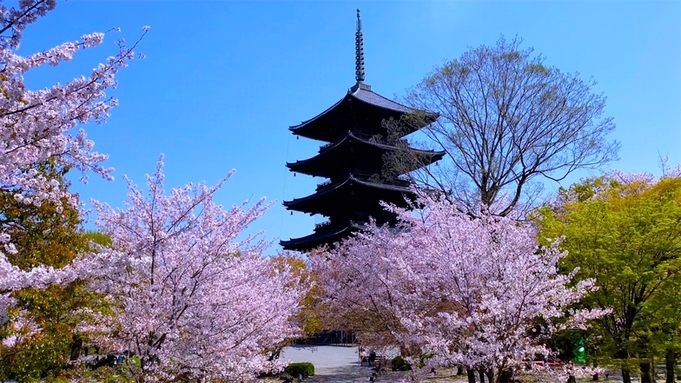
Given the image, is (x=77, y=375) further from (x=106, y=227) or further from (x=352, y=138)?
(x=352, y=138)

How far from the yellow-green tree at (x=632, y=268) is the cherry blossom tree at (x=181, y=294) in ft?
17.1

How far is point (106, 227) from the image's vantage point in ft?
22.9

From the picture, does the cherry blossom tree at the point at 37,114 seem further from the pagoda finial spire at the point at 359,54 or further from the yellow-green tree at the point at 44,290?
the pagoda finial spire at the point at 359,54

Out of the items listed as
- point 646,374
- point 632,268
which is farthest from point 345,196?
point 632,268

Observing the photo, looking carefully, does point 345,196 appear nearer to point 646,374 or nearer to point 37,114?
point 646,374

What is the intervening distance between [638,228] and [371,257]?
17.8 feet

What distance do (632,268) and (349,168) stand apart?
21268mm

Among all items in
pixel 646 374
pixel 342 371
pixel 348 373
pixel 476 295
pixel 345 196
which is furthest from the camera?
pixel 345 196

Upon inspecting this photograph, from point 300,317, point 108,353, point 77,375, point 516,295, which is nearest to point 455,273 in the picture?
point 516,295

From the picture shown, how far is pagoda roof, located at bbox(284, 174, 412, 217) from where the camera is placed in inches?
1072

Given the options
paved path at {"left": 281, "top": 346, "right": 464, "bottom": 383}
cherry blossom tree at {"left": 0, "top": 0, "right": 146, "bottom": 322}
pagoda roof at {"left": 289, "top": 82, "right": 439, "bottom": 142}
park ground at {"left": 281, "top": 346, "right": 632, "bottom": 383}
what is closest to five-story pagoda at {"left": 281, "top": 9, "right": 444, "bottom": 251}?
pagoda roof at {"left": 289, "top": 82, "right": 439, "bottom": 142}

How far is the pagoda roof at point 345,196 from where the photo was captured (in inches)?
1072

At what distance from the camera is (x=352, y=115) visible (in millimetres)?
29531

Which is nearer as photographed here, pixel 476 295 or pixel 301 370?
pixel 476 295
